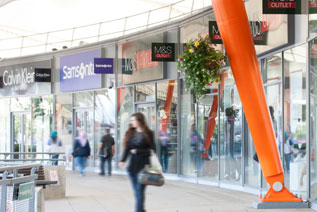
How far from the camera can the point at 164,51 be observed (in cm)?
1477

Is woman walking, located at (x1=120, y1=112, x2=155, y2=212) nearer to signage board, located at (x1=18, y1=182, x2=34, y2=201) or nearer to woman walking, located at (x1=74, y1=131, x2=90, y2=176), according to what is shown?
signage board, located at (x1=18, y1=182, x2=34, y2=201)

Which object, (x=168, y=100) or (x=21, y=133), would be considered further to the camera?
(x=21, y=133)

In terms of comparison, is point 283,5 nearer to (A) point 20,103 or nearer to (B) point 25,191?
(B) point 25,191

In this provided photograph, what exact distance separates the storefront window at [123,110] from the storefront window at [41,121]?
4358 millimetres

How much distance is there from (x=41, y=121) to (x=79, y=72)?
11.8 feet

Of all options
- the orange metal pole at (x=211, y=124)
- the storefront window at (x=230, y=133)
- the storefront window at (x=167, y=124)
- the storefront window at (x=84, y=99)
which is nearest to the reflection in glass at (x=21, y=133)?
the storefront window at (x=84, y=99)

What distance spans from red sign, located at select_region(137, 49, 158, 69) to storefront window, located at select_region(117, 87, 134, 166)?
3.78 feet

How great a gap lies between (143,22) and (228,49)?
31.4 ft

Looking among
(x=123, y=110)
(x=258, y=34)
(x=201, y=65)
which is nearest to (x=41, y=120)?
(x=123, y=110)

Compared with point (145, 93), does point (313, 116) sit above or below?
below

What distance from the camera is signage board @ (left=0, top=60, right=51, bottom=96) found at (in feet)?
68.8

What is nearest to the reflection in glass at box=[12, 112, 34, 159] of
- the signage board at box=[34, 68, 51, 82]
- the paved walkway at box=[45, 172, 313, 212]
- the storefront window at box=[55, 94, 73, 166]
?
the storefront window at box=[55, 94, 73, 166]

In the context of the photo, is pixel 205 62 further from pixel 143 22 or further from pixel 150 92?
pixel 143 22

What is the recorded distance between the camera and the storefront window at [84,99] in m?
19.3
